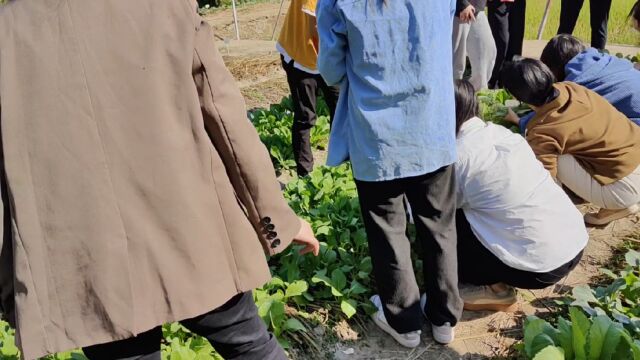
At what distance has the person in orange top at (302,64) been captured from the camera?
3.58 m

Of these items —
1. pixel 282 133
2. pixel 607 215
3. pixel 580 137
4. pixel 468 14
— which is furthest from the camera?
pixel 282 133

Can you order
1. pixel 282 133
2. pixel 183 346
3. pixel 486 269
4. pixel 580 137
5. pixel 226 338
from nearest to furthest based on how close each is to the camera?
pixel 226 338 → pixel 183 346 → pixel 486 269 → pixel 580 137 → pixel 282 133

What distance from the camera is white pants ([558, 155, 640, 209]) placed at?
318 cm

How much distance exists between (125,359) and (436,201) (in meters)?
1.25

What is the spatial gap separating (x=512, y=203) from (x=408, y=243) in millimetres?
466

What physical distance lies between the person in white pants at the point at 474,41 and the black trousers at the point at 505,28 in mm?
193

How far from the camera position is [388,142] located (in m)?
2.10

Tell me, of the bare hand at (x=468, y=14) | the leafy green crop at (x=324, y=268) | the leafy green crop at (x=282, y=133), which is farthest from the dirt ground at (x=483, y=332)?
the leafy green crop at (x=282, y=133)

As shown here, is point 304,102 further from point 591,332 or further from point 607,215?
point 591,332

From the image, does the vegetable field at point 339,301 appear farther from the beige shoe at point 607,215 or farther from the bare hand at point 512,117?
the bare hand at point 512,117

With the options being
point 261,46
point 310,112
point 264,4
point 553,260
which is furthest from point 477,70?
point 264,4

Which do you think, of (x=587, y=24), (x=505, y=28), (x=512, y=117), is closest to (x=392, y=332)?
(x=512, y=117)

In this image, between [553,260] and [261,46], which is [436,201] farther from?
[261,46]

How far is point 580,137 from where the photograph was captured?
3.05 meters
